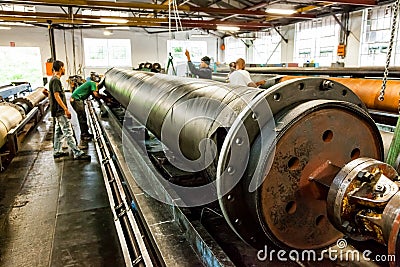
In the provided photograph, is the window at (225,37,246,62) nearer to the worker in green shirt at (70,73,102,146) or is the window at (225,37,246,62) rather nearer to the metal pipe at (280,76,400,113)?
the worker in green shirt at (70,73,102,146)

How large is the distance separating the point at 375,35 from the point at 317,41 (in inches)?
77.4

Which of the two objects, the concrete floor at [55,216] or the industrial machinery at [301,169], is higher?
the industrial machinery at [301,169]

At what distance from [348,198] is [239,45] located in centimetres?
1320

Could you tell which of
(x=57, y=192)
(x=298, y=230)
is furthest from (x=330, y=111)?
(x=57, y=192)

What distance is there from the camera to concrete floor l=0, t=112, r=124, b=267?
1.99m

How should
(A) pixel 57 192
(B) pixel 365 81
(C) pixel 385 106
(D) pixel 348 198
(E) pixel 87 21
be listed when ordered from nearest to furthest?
(D) pixel 348 198 → (C) pixel 385 106 → (B) pixel 365 81 → (A) pixel 57 192 → (E) pixel 87 21

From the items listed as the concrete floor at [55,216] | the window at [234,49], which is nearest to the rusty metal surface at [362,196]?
the concrete floor at [55,216]

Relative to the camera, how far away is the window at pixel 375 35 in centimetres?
701

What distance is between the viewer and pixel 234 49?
44.7 feet

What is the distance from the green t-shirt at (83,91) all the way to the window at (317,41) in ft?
22.4

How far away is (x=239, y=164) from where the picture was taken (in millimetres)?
788

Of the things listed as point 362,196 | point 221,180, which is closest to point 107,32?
point 221,180

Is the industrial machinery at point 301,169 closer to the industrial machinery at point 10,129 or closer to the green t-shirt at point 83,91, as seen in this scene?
the industrial machinery at point 10,129

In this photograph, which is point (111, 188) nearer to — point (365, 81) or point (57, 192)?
point (57, 192)
